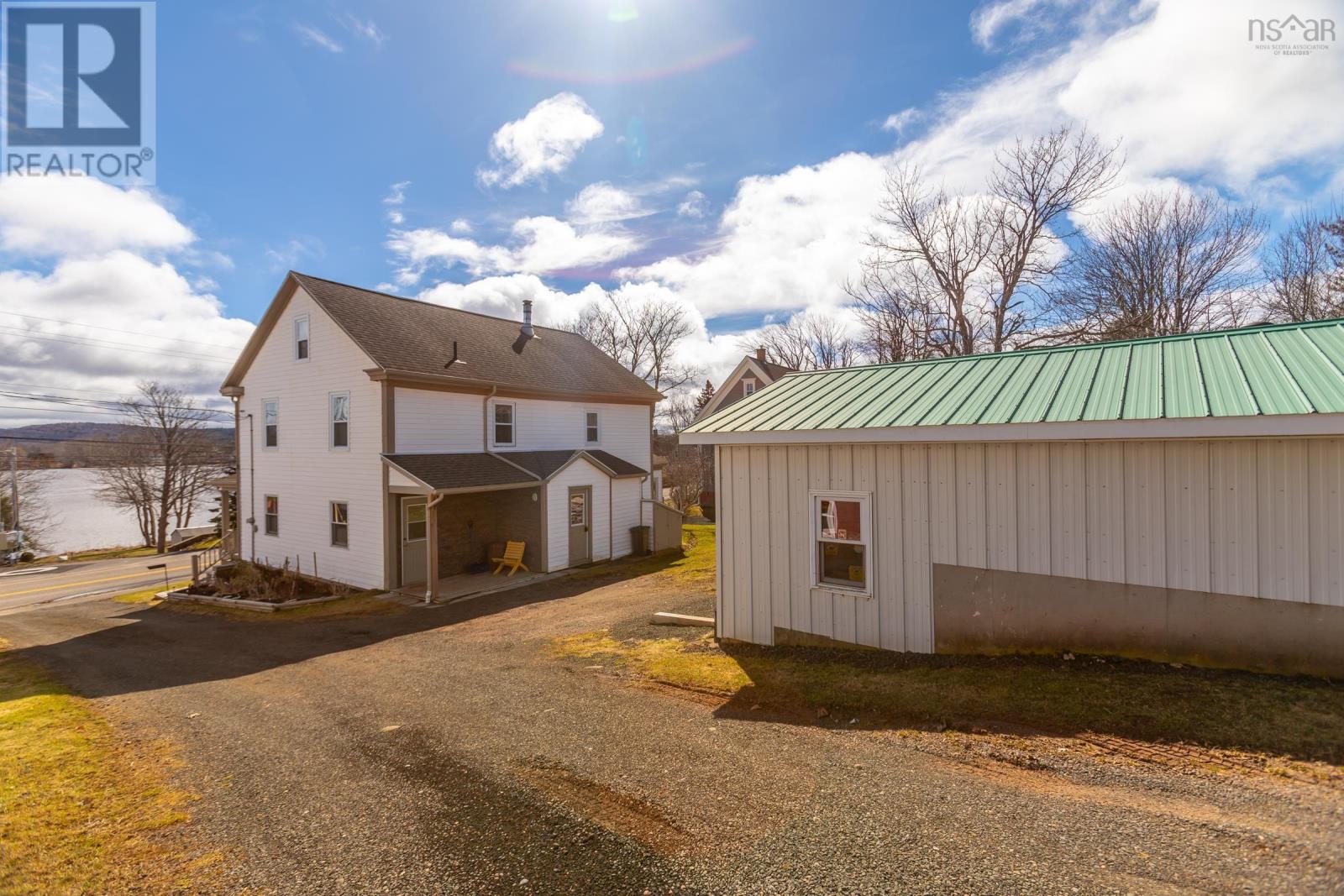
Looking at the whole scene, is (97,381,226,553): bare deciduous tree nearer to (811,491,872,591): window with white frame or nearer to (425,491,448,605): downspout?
(425,491,448,605): downspout

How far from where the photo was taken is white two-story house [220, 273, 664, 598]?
1656cm

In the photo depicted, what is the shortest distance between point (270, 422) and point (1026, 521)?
Answer: 2166 centimetres

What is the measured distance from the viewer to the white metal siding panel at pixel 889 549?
25.1 ft

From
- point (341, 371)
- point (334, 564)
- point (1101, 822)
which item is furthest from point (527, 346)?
point (1101, 822)

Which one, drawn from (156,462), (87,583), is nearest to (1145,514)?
(87,583)

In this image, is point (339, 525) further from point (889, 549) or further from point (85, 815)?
point (889, 549)

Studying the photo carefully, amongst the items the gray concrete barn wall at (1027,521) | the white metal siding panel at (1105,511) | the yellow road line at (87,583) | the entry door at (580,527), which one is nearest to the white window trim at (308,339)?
the entry door at (580,527)

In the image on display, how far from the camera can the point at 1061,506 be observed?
6.66 metres

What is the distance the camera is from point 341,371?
57.1 feet

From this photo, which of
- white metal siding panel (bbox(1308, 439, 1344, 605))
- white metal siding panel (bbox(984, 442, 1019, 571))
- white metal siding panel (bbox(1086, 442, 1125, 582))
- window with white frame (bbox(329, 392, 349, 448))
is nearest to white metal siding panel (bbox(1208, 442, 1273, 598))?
white metal siding panel (bbox(1308, 439, 1344, 605))

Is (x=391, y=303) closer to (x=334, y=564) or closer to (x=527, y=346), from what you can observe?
(x=527, y=346)

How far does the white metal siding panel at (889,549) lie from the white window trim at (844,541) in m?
0.08

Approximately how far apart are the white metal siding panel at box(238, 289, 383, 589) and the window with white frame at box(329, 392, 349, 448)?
0.19 meters

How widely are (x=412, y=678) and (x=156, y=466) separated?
44885 millimetres
